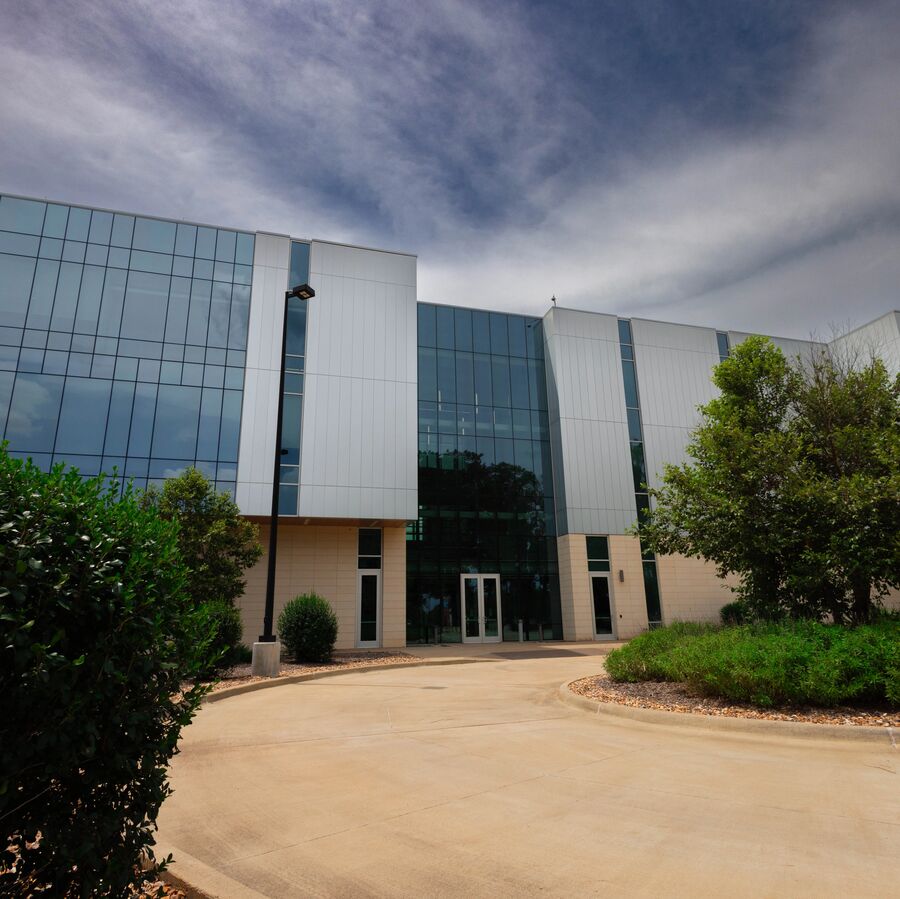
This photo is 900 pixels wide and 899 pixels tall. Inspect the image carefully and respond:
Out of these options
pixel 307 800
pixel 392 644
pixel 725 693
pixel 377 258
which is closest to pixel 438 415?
pixel 377 258

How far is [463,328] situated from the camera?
92.6ft

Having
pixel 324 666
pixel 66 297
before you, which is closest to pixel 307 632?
pixel 324 666

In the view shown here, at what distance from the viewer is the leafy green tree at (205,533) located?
1573 centimetres

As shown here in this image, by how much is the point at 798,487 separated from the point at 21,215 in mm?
26595

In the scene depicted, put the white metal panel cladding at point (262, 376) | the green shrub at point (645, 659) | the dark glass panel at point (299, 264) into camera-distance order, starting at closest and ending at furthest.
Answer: the green shrub at point (645, 659)
the white metal panel cladding at point (262, 376)
the dark glass panel at point (299, 264)

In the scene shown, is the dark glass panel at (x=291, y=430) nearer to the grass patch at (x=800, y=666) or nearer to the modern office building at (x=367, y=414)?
the modern office building at (x=367, y=414)

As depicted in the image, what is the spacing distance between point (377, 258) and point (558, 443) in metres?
11.5

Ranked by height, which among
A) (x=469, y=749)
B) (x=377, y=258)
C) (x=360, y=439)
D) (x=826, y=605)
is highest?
(x=377, y=258)

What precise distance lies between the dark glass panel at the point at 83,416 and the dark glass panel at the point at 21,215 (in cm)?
614

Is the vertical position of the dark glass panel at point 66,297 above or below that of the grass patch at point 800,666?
above

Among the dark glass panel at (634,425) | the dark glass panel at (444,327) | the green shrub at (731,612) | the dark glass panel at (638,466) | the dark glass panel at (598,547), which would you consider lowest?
the green shrub at (731,612)

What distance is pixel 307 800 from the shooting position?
4996 millimetres

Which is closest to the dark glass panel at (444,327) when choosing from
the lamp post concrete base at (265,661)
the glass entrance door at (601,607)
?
the glass entrance door at (601,607)

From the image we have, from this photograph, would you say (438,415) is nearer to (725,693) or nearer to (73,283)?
(73,283)
